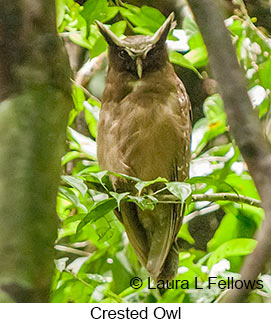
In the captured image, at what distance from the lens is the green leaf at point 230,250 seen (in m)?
0.76

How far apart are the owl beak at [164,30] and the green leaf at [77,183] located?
29cm

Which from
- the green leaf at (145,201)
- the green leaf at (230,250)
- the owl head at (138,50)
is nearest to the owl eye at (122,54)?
the owl head at (138,50)

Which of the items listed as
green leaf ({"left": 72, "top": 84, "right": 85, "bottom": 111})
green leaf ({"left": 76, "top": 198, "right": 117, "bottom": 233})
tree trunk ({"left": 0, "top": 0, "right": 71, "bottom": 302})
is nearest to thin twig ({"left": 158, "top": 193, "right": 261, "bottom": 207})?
green leaf ({"left": 76, "top": 198, "right": 117, "bottom": 233})

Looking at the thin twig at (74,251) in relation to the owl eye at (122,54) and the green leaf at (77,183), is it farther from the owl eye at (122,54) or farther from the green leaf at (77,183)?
the owl eye at (122,54)

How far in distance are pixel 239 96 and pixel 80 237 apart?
13.3 inches

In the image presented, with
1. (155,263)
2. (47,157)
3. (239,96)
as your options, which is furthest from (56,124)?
(155,263)

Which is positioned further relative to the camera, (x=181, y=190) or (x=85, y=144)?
(x=85, y=144)

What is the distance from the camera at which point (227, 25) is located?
32.0 inches

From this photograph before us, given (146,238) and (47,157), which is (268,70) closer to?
(146,238)

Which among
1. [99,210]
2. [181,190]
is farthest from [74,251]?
[181,190]

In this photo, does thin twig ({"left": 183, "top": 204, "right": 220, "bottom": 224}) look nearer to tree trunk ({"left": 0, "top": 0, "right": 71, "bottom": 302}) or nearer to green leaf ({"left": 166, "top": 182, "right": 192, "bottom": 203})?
green leaf ({"left": 166, "top": 182, "right": 192, "bottom": 203})

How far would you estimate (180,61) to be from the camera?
868 millimetres

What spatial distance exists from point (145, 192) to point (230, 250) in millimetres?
159

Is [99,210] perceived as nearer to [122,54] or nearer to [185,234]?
[185,234]
